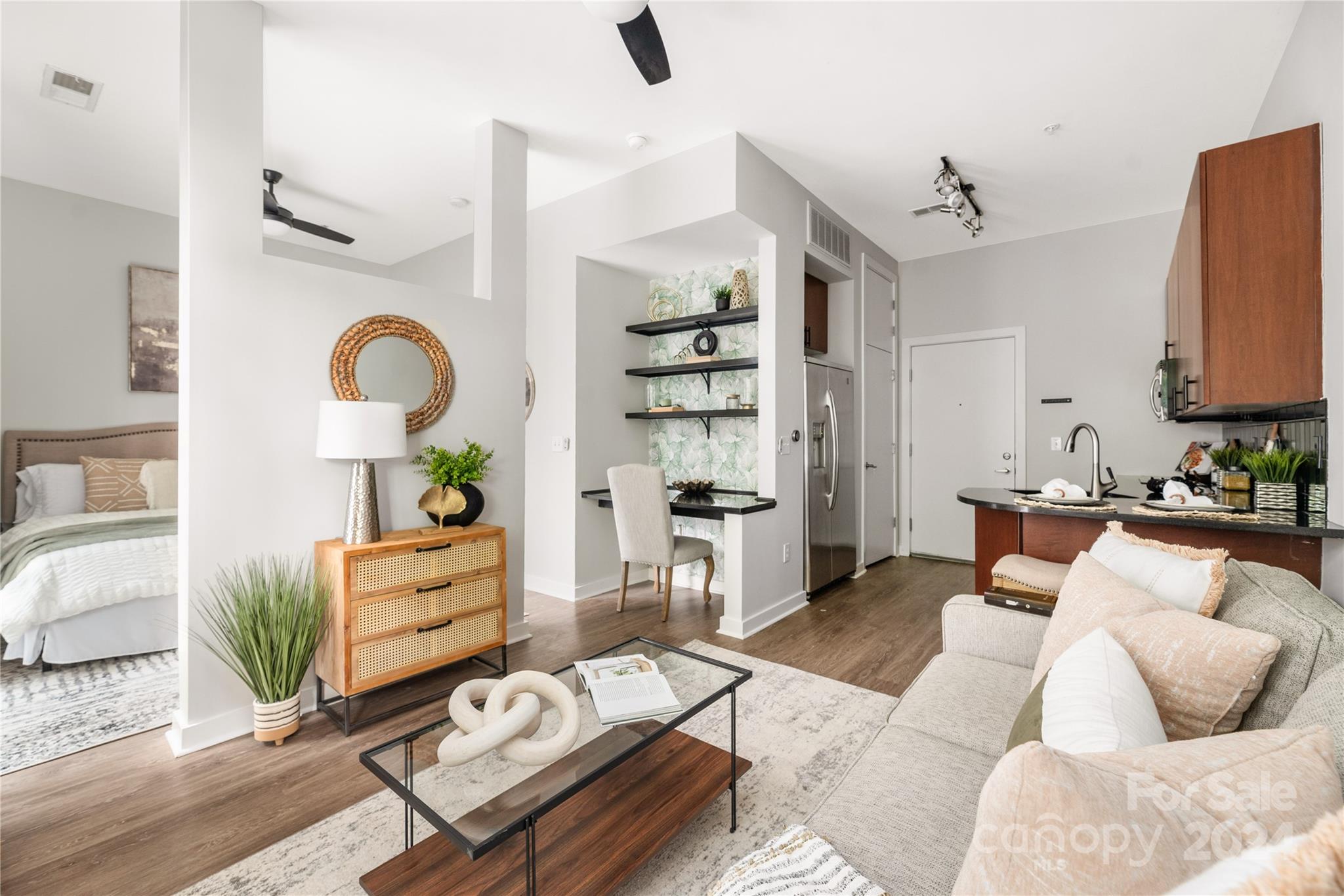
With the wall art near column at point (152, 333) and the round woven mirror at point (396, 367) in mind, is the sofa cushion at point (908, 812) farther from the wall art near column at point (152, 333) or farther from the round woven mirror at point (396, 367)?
the wall art near column at point (152, 333)

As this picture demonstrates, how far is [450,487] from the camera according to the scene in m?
2.83

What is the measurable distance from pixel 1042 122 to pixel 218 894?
4605 mm

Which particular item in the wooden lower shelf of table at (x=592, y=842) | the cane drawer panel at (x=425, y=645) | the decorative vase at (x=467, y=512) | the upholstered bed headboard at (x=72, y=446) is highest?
the upholstered bed headboard at (x=72, y=446)

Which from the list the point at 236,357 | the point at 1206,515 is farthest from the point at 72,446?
the point at 1206,515

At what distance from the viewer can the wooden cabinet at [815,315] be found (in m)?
4.31

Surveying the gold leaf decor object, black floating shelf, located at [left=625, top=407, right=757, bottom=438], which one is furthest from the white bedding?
black floating shelf, located at [left=625, top=407, right=757, bottom=438]

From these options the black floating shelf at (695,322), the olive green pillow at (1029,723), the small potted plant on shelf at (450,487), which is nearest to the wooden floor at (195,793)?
the small potted plant on shelf at (450,487)

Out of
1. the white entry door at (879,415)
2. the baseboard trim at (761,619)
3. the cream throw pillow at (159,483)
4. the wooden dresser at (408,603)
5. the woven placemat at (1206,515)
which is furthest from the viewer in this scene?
the white entry door at (879,415)

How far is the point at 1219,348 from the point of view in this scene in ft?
6.89

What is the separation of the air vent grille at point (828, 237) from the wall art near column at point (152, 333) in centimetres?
362

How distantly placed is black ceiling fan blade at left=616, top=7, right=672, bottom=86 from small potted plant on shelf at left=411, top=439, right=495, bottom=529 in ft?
6.09

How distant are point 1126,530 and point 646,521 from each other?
2.40m

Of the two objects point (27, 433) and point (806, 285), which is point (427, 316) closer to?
Result: point (27, 433)

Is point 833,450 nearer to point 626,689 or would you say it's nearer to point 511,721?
point 626,689
